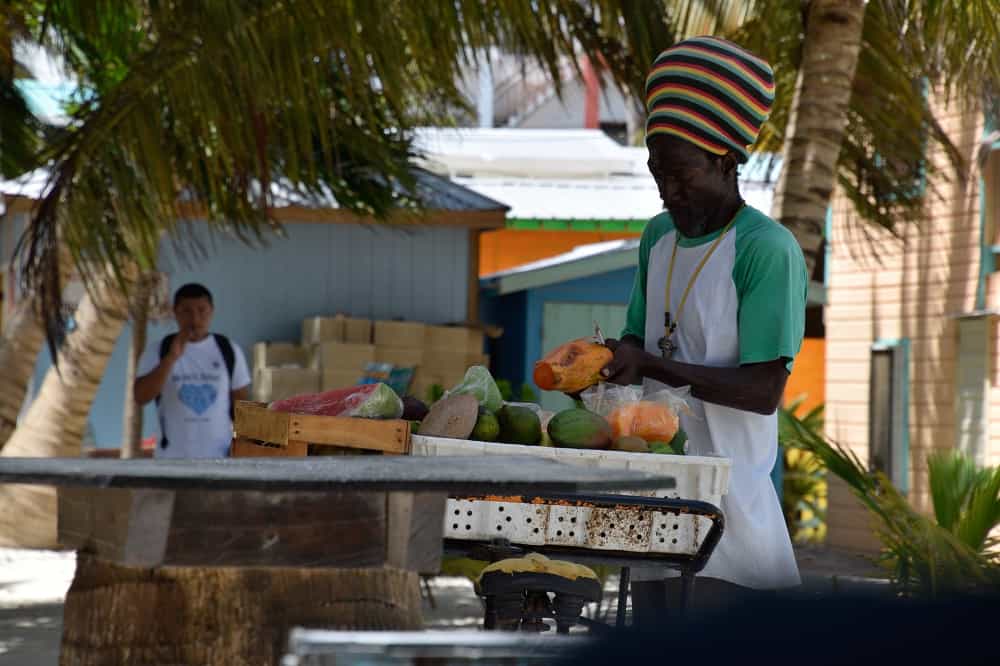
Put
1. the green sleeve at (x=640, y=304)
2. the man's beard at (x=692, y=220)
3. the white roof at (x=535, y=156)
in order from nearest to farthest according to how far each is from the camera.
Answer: the man's beard at (x=692, y=220)
the green sleeve at (x=640, y=304)
the white roof at (x=535, y=156)

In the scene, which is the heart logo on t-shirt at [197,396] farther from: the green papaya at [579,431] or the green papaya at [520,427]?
the green papaya at [579,431]

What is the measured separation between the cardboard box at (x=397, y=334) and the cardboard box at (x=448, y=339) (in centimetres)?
15

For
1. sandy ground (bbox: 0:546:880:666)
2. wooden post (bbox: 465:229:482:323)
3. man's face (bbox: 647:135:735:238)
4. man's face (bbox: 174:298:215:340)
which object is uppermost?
wooden post (bbox: 465:229:482:323)

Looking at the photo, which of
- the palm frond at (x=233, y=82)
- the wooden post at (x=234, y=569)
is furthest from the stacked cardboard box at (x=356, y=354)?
the wooden post at (x=234, y=569)

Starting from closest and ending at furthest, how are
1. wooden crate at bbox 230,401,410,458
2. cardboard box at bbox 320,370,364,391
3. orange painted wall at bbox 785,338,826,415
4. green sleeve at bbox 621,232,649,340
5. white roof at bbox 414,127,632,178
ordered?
wooden crate at bbox 230,401,410,458 < green sleeve at bbox 621,232,649,340 < cardboard box at bbox 320,370,364,391 < orange painted wall at bbox 785,338,826,415 < white roof at bbox 414,127,632,178

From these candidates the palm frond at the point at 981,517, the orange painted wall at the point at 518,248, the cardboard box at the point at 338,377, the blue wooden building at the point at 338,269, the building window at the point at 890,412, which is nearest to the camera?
the palm frond at the point at 981,517

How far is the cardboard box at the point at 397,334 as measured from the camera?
1398cm

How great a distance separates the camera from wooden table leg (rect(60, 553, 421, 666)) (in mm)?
2803

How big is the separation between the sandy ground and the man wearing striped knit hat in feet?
11.3

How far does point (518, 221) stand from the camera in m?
17.5

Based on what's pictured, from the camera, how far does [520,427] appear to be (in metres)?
3.53

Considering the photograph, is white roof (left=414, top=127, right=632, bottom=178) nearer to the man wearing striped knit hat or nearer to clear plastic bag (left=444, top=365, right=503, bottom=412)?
clear plastic bag (left=444, top=365, right=503, bottom=412)

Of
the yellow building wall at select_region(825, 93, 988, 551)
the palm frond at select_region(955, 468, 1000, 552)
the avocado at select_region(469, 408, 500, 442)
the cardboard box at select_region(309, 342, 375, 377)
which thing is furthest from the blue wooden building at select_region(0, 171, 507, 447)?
the avocado at select_region(469, 408, 500, 442)

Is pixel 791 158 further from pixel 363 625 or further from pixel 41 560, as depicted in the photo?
pixel 41 560
